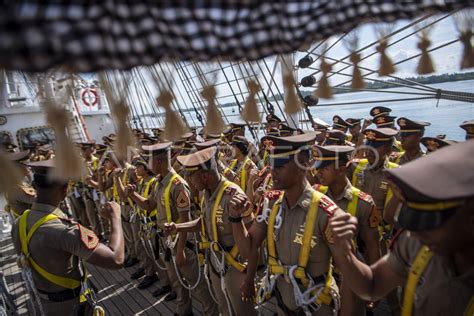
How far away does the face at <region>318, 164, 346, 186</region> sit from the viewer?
2840 mm

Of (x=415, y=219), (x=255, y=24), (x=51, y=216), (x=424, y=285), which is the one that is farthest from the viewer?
(x=51, y=216)

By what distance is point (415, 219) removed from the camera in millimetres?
1287

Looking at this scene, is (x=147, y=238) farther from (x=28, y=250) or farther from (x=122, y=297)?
(x=28, y=250)

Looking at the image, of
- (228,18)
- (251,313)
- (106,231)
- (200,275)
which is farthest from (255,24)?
(106,231)

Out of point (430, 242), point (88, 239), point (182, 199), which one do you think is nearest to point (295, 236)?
point (430, 242)

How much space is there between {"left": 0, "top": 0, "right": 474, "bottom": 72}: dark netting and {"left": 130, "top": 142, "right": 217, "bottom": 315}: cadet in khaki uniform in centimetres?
272

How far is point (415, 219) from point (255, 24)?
0.98 meters

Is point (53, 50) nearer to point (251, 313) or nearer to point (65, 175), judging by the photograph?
point (65, 175)

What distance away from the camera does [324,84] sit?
Result: 5.30ft

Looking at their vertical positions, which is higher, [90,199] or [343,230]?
[343,230]

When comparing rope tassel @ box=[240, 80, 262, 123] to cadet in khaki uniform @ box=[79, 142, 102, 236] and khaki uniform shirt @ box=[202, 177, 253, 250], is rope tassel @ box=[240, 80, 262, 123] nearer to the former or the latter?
khaki uniform shirt @ box=[202, 177, 253, 250]

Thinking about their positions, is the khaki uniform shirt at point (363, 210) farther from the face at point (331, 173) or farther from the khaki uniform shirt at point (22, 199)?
the khaki uniform shirt at point (22, 199)

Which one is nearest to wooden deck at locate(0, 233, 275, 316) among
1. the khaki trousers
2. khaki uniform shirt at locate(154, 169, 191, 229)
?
the khaki trousers

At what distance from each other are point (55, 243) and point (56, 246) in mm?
25
